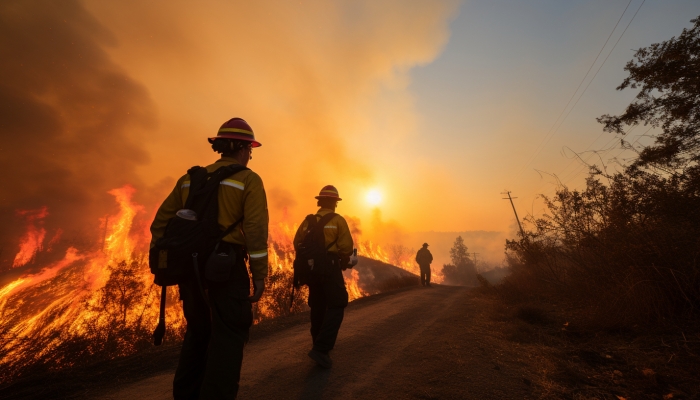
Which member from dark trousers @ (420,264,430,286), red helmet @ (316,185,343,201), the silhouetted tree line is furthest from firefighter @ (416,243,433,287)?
red helmet @ (316,185,343,201)

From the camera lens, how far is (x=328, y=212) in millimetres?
4309

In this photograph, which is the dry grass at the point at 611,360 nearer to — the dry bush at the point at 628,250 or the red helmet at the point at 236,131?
the dry bush at the point at 628,250

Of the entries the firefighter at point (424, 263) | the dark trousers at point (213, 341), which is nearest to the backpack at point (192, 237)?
the dark trousers at point (213, 341)

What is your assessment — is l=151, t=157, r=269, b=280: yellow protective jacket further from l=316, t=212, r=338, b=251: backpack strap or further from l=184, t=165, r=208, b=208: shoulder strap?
l=316, t=212, r=338, b=251: backpack strap

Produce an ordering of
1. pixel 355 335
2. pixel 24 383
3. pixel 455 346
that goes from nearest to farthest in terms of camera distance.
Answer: pixel 24 383
pixel 455 346
pixel 355 335

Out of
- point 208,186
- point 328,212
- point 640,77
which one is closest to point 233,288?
point 208,186

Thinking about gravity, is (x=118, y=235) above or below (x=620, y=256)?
above

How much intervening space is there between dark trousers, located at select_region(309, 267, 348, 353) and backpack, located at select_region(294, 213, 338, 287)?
149 mm

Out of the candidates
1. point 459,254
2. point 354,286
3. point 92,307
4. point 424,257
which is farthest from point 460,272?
point 92,307

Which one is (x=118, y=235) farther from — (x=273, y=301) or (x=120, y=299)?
(x=273, y=301)

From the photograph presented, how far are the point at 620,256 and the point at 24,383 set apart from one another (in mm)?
8801

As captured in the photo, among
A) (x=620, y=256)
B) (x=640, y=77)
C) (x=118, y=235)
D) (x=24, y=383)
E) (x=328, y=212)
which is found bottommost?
(x=24, y=383)

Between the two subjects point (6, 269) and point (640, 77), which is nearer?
point (640, 77)

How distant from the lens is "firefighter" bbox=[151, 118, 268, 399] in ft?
6.84
